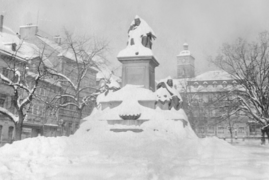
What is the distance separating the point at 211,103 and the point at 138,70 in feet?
48.6

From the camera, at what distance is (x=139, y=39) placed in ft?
A: 52.3

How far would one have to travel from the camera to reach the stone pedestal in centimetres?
1509

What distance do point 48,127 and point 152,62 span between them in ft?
105

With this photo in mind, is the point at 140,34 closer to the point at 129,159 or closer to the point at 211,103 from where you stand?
the point at 129,159

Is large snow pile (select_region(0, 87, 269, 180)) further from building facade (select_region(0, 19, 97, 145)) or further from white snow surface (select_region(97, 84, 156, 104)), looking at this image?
building facade (select_region(0, 19, 97, 145))

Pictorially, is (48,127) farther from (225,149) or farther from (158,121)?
(225,149)

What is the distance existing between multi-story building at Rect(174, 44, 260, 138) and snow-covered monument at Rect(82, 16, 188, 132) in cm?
1060

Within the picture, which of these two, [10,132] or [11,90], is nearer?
[10,132]

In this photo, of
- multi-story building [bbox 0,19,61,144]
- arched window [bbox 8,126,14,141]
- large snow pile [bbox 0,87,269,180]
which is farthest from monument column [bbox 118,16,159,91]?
arched window [bbox 8,126,14,141]

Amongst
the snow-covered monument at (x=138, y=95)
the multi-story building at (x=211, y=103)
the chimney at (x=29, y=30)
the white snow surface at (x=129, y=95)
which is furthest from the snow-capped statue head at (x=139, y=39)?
the chimney at (x=29, y=30)

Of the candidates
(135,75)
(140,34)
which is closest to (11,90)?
(140,34)

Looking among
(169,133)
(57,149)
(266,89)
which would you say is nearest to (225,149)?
(169,133)

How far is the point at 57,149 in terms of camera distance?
886cm

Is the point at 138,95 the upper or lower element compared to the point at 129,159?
upper
